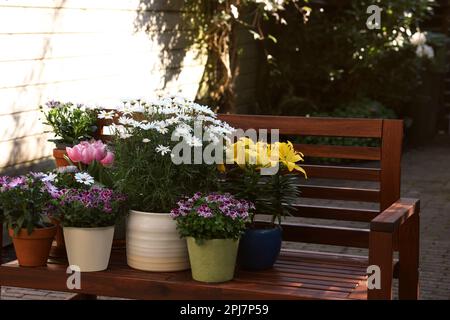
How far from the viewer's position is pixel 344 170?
3.58 meters

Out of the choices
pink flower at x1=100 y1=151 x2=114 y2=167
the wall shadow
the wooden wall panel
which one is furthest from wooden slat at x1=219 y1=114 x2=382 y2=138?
the wall shadow

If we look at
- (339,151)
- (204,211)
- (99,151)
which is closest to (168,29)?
(339,151)

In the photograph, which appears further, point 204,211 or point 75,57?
point 75,57

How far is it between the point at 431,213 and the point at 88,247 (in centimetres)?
472

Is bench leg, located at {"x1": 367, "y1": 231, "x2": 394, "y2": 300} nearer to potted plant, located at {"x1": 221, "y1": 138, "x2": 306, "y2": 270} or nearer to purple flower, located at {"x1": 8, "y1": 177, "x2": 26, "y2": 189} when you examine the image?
potted plant, located at {"x1": 221, "y1": 138, "x2": 306, "y2": 270}

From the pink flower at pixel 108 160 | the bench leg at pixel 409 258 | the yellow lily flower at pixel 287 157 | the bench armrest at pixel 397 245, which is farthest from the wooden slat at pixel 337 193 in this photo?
the pink flower at pixel 108 160

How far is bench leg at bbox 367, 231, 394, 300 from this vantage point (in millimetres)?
2537

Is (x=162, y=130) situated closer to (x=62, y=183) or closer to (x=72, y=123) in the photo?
(x=62, y=183)

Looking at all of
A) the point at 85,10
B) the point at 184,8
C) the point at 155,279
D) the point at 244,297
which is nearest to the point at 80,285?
the point at 155,279

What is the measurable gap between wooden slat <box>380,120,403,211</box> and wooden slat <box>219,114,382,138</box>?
4 cm

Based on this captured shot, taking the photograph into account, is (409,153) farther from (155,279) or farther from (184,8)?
(155,279)

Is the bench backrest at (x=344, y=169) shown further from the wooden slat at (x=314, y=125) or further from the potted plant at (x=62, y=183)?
the potted plant at (x=62, y=183)

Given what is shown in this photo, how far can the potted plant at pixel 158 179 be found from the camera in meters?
2.79

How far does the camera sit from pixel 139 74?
7066 mm
